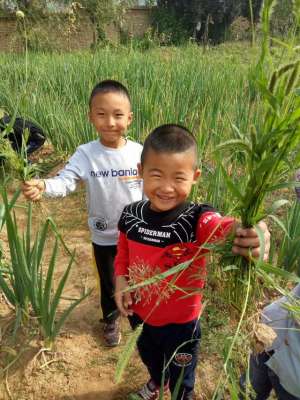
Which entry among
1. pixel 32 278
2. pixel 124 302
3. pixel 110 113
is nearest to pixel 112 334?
pixel 32 278

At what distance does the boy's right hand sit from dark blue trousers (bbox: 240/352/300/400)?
871 mm

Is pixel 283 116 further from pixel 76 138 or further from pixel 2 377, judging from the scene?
pixel 76 138

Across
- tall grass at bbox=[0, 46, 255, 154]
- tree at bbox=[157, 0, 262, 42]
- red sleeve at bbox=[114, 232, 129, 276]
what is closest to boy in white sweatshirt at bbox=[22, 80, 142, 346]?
red sleeve at bbox=[114, 232, 129, 276]

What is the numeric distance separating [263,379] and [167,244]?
598 mm

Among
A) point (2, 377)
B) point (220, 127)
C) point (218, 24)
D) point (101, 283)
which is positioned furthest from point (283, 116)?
point (218, 24)

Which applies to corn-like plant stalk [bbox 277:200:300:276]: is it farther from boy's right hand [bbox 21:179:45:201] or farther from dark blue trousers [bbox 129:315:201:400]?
boy's right hand [bbox 21:179:45:201]

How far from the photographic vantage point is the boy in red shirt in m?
1.09

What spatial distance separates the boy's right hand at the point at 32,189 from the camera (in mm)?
1240

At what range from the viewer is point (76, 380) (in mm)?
1692

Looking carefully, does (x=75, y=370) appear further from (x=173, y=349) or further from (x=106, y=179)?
(x=106, y=179)

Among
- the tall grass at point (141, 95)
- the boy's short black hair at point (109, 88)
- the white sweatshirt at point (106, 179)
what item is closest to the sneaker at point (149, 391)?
the white sweatshirt at point (106, 179)

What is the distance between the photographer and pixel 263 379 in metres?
1.33

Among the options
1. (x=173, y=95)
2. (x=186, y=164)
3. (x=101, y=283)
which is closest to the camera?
(x=186, y=164)

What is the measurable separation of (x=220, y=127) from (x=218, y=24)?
585 inches
